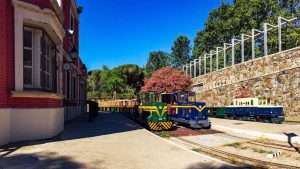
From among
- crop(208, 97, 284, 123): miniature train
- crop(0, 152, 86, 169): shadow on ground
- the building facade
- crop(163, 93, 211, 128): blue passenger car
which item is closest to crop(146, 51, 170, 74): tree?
crop(208, 97, 284, 123): miniature train

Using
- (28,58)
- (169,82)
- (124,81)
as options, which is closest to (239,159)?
(28,58)

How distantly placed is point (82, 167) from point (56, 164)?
2.51ft

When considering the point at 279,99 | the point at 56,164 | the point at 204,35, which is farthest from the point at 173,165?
the point at 204,35

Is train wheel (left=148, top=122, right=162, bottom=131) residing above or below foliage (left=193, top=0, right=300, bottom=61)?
below

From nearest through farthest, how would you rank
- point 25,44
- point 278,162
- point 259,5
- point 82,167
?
point 82,167
point 278,162
point 25,44
point 259,5

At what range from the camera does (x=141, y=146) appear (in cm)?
1151

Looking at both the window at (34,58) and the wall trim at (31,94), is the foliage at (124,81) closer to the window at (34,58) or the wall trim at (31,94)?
the window at (34,58)

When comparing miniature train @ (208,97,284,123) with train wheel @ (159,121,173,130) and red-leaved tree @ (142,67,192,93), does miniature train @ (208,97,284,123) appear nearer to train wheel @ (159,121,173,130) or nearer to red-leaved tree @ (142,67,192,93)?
train wheel @ (159,121,173,130)

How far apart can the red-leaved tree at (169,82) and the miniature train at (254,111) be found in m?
16.7

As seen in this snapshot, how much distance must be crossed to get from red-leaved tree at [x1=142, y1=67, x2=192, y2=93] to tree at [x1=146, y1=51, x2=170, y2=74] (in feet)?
95.6

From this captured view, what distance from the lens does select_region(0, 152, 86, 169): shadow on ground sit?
8.02 metres

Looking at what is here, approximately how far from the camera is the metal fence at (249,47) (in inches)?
1318

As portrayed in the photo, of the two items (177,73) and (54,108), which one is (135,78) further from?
(54,108)

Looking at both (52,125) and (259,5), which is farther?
(259,5)
